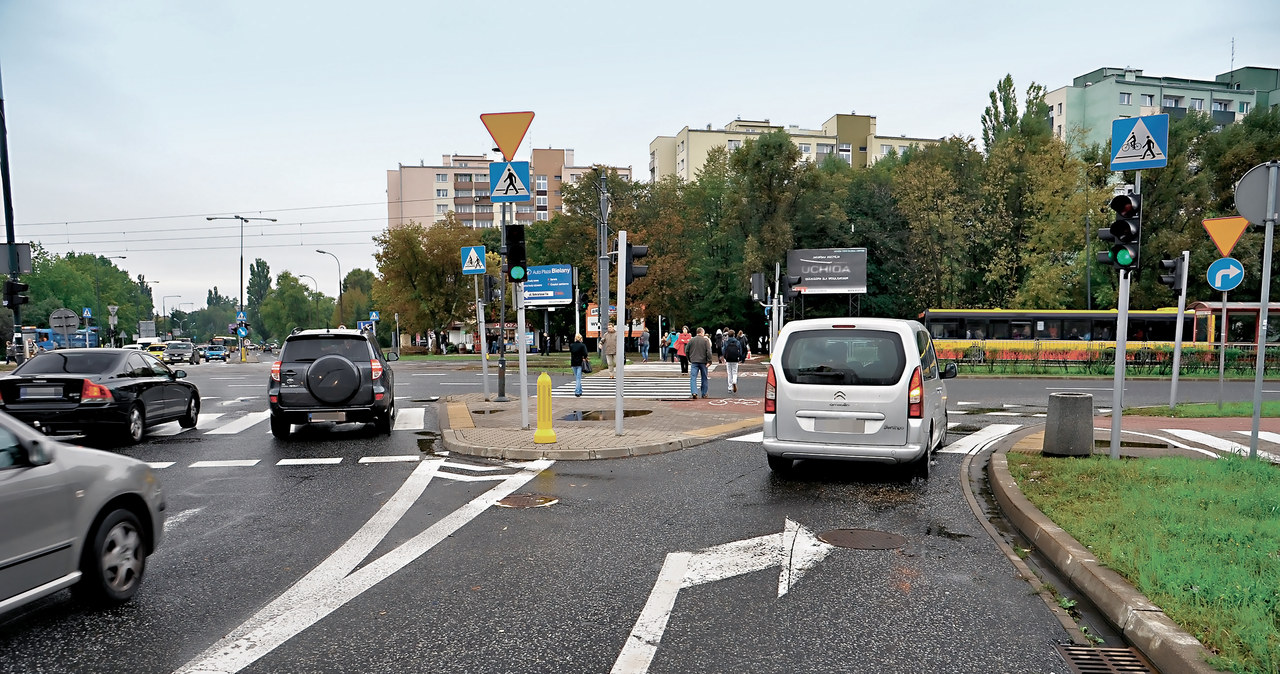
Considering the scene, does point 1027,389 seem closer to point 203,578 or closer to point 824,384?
point 824,384

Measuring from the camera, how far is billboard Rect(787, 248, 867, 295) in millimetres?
47500

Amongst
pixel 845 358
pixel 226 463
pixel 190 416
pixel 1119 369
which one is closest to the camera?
pixel 845 358

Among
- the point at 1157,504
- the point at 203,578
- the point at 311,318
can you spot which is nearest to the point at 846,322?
the point at 1157,504

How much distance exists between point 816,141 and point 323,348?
81.3 metres

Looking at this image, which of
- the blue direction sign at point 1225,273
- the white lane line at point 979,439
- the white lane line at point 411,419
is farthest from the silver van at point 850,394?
the blue direction sign at point 1225,273

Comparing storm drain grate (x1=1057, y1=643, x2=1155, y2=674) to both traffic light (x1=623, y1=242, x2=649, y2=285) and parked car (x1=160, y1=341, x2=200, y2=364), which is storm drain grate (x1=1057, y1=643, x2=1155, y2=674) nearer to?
traffic light (x1=623, y1=242, x2=649, y2=285)

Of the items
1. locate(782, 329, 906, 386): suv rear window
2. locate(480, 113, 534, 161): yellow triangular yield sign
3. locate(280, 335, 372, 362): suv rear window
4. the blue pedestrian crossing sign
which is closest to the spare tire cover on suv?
locate(280, 335, 372, 362): suv rear window

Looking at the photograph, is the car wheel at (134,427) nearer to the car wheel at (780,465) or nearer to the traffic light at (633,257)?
the traffic light at (633,257)

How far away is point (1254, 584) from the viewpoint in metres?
4.28

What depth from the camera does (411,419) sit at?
48.8ft

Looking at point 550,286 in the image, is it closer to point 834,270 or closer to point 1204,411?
point 834,270

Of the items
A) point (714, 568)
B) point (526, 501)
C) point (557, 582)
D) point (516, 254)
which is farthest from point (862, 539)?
point (516, 254)

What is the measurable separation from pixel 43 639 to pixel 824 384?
21.9 feet

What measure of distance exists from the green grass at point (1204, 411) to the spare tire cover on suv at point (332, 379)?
47.3 feet
